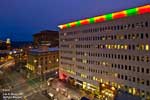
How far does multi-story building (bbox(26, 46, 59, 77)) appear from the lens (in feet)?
393

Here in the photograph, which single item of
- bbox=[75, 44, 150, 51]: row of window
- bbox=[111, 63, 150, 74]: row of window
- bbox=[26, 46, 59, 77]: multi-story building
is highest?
bbox=[75, 44, 150, 51]: row of window

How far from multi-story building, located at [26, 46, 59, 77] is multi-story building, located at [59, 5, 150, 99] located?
2752cm

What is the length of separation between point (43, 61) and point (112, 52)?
196ft

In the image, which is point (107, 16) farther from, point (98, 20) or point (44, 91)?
point (44, 91)

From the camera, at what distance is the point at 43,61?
121 meters

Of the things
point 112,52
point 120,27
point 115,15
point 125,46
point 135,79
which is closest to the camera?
point 135,79

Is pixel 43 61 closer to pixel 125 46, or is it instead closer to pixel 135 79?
pixel 125 46

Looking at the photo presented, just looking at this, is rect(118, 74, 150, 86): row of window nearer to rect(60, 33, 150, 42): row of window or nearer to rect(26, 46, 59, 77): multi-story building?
rect(60, 33, 150, 42): row of window

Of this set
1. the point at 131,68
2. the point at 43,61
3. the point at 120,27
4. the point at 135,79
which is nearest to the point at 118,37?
the point at 120,27

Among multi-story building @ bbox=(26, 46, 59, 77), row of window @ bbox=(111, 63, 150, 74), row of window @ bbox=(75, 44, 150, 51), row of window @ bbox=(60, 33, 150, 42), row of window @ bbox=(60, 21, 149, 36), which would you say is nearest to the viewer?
row of window @ bbox=(111, 63, 150, 74)

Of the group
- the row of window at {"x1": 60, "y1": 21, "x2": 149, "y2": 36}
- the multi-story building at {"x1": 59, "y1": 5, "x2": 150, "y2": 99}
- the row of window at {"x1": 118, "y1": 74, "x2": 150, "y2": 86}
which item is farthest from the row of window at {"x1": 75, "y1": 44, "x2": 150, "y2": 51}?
the row of window at {"x1": 118, "y1": 74, "x2": 150, "y2": 86}

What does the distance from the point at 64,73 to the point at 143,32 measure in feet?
174

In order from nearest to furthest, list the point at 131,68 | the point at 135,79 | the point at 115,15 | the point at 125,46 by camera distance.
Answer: the point at 135,79 < the point at 131,68 < the point at 125,46 < the point at 115,15

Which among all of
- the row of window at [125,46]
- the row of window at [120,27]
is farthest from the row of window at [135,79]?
the row of window at [120,27]
